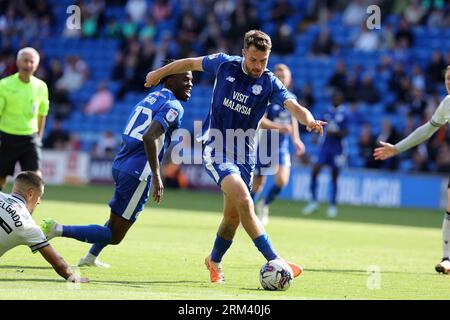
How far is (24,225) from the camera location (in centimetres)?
846

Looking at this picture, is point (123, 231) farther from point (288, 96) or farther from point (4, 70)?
point (4, 70)

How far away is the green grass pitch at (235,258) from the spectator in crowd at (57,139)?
924cm

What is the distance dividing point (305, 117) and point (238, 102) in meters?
0.80

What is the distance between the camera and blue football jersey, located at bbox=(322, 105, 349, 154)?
21969mm

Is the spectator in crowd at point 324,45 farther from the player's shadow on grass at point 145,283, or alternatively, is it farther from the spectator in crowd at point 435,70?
the player's shadow on grass at point 145,283

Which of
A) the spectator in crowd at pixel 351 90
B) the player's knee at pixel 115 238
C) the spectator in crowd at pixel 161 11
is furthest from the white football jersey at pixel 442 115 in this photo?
the spectator in crowd at pixel 161 11

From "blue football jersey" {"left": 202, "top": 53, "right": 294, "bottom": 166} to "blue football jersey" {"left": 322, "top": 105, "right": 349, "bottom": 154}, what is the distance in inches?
492

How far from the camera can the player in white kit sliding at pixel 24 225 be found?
8.45m

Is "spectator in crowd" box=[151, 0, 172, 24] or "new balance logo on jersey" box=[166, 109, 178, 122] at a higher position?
"spectator in crowd" box=[151, 0, 172, 24]

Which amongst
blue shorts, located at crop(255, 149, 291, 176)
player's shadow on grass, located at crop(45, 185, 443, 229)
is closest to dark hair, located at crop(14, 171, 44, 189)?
blue shorts, located at crop(255, 149, 291, 176)

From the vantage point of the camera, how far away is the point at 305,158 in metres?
27.7

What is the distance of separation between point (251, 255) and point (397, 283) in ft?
9.64

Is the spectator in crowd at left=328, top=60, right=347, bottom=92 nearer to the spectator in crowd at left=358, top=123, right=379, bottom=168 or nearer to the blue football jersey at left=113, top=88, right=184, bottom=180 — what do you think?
the spectator in crowd at left=358, top=123, right=379, bottom=168
